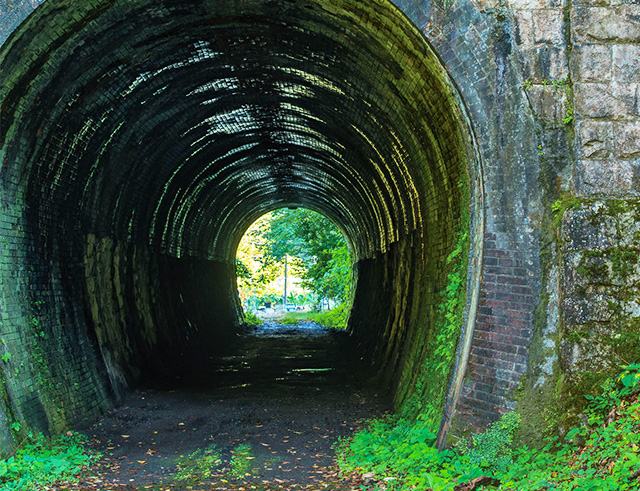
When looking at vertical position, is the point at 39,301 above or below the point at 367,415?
above

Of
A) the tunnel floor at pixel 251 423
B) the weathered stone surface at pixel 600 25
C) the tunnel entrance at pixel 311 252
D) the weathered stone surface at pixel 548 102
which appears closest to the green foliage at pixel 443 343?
the tunnel floor at pixel 251 423

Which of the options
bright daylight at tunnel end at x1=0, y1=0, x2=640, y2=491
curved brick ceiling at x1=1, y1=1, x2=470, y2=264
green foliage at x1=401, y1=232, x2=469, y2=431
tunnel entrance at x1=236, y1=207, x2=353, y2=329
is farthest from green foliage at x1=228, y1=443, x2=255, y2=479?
tunnel entrance at x1=236, y1=207, x2=353, y2=329

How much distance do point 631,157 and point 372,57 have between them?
3112mm

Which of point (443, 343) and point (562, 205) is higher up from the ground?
point (562, 205)

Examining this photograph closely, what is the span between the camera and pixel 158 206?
14.3 metres

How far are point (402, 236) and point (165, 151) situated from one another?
4.52 metres

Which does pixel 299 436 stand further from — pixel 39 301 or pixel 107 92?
pixel 107 92

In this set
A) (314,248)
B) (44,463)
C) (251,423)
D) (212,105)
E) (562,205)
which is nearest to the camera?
(562,205)

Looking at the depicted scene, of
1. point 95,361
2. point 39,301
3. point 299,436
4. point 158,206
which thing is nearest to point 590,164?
point 299,436

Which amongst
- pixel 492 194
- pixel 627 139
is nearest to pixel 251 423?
pixel 492 194

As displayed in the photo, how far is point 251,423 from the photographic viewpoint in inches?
375

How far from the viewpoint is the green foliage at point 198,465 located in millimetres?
6930

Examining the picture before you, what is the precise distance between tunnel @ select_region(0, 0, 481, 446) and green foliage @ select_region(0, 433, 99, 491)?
304mm

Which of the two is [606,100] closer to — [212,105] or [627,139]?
[627,139]
